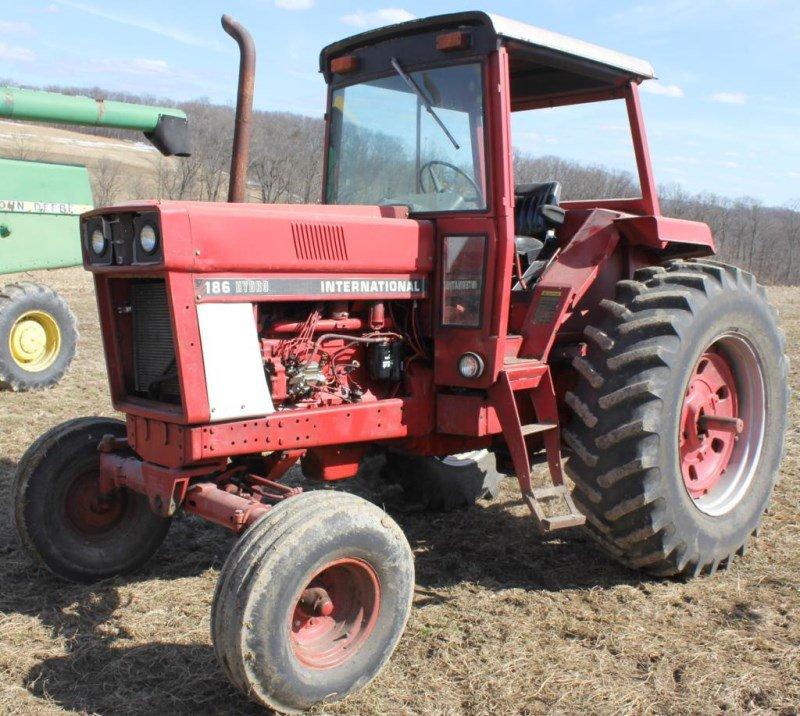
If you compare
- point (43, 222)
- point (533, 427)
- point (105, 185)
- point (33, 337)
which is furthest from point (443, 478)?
point (105, 185)

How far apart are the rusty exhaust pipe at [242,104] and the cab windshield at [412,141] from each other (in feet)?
1.42

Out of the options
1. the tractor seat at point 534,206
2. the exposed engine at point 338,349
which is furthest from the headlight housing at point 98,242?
the tractor seat at point 534,206

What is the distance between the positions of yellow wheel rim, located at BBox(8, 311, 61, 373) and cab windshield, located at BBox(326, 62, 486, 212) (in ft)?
15.6

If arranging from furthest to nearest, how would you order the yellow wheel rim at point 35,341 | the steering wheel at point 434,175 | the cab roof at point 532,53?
the yellow wheel rim at point 35,341 → the steering wheel at point 434,175 → the cab roof at point 532,53

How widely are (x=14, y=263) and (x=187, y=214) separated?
584 centimetres

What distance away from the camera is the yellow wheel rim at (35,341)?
797 centimetres

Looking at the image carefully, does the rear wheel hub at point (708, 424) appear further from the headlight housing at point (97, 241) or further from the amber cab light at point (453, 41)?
the headlight housing at point (97, 241)

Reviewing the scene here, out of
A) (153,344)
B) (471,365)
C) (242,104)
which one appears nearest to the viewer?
→ (153,344)

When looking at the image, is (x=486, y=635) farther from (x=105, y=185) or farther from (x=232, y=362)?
(x=105, y=185)

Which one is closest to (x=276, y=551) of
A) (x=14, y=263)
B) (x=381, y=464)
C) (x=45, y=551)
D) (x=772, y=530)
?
(x=45, y=551)

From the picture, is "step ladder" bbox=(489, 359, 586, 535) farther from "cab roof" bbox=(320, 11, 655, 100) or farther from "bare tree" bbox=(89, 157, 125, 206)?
"bare tree" bbox=(89, 157, 125, 206)

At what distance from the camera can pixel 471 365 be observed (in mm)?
3783

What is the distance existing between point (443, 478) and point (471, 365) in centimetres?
144

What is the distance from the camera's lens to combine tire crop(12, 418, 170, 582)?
3.92m
